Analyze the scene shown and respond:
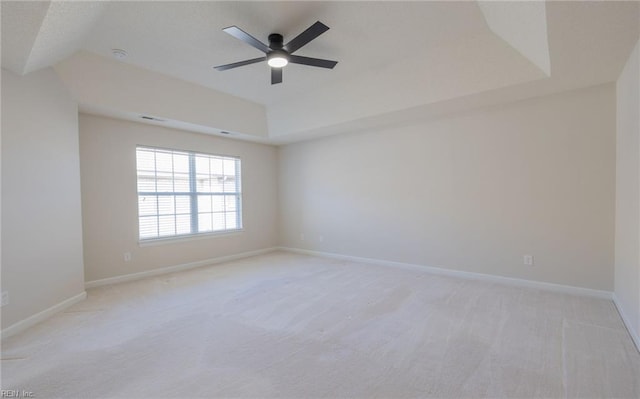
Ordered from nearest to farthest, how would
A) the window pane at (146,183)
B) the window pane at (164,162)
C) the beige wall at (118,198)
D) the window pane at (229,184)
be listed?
the beige wall at (118,198)
the window pane at (146,183)
the window pane at (164,162)
the window pane at (229,184)

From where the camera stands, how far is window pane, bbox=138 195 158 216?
14.7 ft

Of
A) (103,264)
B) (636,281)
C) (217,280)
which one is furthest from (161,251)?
(636,281)

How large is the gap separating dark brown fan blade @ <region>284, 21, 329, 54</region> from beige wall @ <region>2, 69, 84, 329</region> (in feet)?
8.45

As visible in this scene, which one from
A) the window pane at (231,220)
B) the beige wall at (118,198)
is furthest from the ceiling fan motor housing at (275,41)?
the window pane at (231,220)

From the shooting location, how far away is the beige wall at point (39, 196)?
2.61m

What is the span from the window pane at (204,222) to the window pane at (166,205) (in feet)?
1.67

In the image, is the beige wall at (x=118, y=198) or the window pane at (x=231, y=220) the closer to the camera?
the beige wall at (x=118, y=198)

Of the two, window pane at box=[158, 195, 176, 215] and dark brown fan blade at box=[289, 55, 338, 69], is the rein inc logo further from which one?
dark brown fan blade at box=[289, 55, 338, 69]

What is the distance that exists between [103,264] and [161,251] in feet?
2.55

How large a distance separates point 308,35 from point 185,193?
3607mm

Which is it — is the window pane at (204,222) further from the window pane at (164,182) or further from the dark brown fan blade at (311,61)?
the dark brown fan blade at (311,61)

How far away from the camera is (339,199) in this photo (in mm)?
5582

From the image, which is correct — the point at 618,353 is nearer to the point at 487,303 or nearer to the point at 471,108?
the point at 487,303

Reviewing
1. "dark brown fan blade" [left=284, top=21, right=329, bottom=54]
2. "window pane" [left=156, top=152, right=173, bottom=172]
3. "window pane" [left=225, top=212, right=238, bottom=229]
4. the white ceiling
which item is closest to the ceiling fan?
"dark brown fan blade" [left=284, top=21, right=329, bottom=54]
